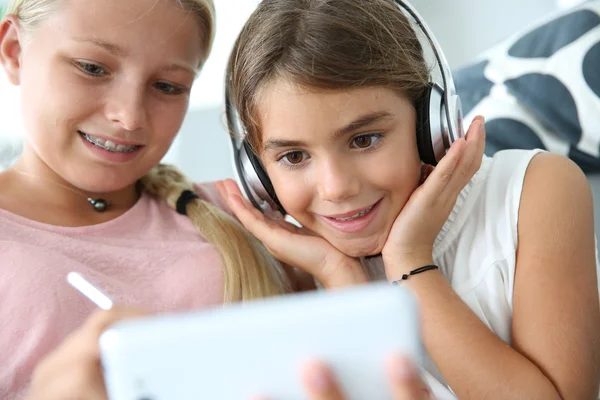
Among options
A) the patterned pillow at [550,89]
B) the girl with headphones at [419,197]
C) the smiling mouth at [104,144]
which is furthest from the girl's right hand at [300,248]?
the patterned pillow at [550,89]

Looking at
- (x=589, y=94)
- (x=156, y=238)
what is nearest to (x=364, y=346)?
(x=156, y=238)

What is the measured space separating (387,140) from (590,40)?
662 millimetres

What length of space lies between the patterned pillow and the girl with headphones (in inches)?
13.2

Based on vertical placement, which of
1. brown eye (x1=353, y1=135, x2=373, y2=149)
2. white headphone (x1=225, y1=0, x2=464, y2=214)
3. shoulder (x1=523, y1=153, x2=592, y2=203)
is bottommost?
shoulder (x1=523, y1=153, x2=592, y2=203)

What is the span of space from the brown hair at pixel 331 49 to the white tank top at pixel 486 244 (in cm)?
20

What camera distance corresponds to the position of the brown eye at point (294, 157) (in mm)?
951

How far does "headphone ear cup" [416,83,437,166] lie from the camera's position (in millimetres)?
934

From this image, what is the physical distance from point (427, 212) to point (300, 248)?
0.21 metres

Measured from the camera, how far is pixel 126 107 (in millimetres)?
982

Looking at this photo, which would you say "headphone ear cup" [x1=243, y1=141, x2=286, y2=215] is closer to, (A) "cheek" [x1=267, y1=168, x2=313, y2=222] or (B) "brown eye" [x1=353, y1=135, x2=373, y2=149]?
(A) "cheek" [x1=267, y1=168, x2=313, y2=222]

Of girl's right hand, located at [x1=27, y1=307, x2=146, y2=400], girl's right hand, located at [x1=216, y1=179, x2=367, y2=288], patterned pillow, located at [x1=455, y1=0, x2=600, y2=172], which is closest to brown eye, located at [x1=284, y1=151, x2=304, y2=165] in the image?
girl's right hand, located at [x1=216, y1=179, x2=367, y2=288]

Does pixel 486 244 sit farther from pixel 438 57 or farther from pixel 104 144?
pixel 104 144

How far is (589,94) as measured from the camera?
51.1 inches

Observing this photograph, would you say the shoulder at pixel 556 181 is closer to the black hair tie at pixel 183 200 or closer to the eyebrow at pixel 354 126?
the eyebrow at pixel 354 126
